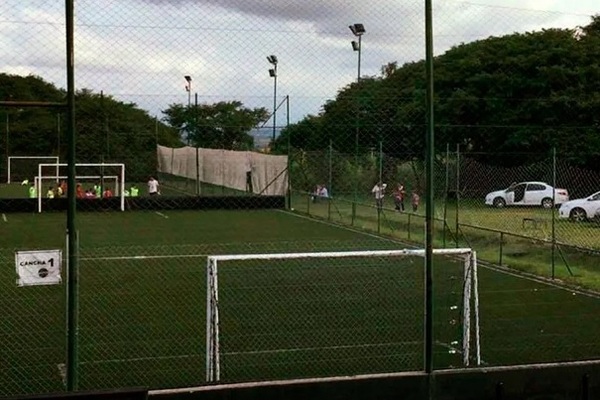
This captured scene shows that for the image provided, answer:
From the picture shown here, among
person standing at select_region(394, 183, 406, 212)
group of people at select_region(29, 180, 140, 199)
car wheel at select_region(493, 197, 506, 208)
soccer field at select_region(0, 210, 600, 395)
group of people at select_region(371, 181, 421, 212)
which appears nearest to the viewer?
soccer field at select_region(0, 210, 600, 395)

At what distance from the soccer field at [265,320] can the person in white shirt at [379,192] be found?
15.8 ft

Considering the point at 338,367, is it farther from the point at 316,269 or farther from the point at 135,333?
the point at 316,269

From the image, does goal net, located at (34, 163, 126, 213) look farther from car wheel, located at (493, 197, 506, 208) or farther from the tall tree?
car wheel, located at (493, 197, 506, 208)

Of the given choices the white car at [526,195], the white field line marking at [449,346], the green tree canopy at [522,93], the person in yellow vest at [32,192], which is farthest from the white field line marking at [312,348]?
the green tree canopy at [522,93]

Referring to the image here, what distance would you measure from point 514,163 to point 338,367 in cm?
3465

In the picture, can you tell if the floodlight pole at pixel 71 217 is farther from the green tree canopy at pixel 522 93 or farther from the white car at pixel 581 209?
the green tree canopy at pixel 522 93

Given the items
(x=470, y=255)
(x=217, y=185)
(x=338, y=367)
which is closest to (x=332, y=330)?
(x=338, y=367)

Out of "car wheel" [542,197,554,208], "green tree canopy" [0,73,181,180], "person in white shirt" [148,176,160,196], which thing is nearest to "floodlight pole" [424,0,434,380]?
"green tree canopy" [0,73,181,180]

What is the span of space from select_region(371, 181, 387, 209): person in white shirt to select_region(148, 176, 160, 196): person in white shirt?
36.2 ft

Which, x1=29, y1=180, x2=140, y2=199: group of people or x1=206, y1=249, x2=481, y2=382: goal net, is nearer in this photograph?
x1=206, y1=249, x2=481, y2=382: goal net

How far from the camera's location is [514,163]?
42.2 m

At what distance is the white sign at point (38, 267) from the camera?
22.5ft

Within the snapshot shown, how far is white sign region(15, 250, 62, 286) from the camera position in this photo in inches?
270

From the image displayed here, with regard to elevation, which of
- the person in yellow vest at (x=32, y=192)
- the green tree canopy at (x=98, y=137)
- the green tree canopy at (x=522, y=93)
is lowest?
the person in yellow vest at (x=32, y=192)
